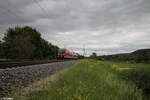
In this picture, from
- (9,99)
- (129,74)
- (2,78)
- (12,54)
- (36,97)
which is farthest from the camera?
(12,54)

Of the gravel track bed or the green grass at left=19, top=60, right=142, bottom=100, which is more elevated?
the gravel track bed

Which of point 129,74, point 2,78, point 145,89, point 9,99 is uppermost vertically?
point 2,78

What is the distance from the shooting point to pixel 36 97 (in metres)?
3.33

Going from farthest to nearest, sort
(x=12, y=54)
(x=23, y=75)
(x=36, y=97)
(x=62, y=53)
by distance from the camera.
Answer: (x=62, y=53) < (x=12, y=54) < (x=23, y=75) < (x=36, y=97)

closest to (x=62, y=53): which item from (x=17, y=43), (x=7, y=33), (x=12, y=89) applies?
(x=17, y=43)

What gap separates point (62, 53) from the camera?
31.4 m

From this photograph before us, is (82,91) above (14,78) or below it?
below

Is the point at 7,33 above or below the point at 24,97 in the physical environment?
above

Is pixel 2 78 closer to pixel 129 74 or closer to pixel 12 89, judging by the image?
pixel 12 89

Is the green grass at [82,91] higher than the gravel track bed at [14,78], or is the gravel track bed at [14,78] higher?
the gravel track bed at [14,78]

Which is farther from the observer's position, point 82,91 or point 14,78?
point 14,78

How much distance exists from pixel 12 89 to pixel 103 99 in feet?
10.3

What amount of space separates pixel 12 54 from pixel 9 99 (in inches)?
1165

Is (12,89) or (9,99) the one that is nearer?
(9,99)
